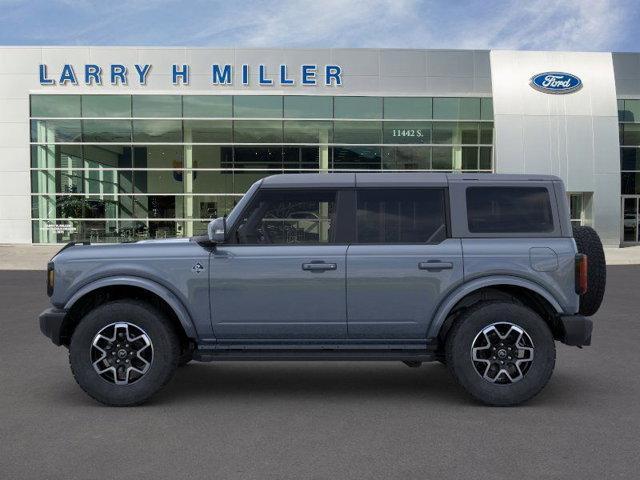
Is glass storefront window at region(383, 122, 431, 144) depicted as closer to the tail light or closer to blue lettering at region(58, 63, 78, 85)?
blue lettering at region(58, 63, 78, 85)

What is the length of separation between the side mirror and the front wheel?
6.71ft

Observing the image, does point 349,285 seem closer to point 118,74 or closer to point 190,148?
point 190,148

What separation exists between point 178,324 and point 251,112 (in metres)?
24.1

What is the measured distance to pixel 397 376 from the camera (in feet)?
21.3

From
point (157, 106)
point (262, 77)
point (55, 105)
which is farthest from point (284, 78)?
point (55, 105)

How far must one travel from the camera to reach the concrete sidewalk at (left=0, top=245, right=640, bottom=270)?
842 inches

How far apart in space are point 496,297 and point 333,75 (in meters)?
24.3

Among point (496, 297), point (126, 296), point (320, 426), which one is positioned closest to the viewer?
point (320, 426)

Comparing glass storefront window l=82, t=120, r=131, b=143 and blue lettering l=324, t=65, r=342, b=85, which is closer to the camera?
blue lettering l=324, t=65, r=342, b=85

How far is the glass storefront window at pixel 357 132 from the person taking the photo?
2922cm

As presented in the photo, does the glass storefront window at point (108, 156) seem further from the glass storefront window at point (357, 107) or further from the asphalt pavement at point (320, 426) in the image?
the asphalt pavement at point (320, 426)

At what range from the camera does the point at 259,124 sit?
2905 cm

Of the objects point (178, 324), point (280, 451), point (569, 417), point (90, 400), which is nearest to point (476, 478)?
point (280, 451)

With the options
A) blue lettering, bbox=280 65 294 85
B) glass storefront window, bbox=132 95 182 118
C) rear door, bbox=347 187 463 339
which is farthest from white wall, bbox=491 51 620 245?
rear door, bbox=347 187 463 339
